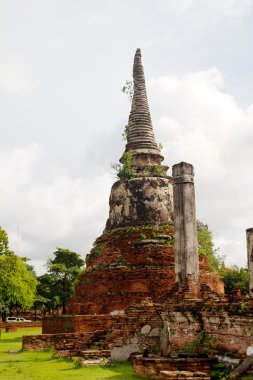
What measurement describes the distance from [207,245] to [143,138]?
1188 centimetres

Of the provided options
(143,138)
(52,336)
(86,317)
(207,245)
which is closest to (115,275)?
(86,317)

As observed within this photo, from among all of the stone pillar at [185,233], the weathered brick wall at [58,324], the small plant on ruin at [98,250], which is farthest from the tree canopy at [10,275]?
the stone pillar at [185,233]

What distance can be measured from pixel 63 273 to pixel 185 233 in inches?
1078

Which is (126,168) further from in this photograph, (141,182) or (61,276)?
(61,276)

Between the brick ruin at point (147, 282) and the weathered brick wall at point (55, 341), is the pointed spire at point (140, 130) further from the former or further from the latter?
the weathered brick wall at point (55, 341)

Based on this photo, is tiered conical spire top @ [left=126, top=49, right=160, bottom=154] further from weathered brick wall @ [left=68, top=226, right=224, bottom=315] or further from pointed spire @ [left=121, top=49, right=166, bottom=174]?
weathered brick wall @ [left=68, top=226, right=224, bottom=315]

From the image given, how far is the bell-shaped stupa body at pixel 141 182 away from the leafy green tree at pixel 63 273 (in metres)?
18.1

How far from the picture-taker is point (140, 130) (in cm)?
2380

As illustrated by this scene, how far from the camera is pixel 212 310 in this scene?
1031 centimetres

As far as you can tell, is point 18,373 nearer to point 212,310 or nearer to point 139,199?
point 212,310

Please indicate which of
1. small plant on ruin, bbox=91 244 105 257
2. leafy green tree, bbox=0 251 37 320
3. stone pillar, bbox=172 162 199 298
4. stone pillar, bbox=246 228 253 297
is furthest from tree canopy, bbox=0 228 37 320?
stone pillar, bbox=246 228 253 297

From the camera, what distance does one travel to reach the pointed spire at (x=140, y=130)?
75.3 feet

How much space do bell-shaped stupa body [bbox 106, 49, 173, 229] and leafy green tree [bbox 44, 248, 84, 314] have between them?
59.2ft

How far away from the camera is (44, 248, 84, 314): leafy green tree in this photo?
3928cm
